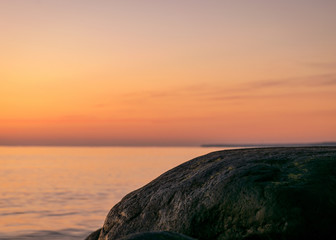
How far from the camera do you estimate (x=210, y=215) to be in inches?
203

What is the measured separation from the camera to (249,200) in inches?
193

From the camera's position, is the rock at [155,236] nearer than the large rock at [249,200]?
Yes

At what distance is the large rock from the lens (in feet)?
15.5

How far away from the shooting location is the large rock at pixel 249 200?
473 centimetres

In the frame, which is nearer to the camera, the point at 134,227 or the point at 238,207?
the point at 238,207

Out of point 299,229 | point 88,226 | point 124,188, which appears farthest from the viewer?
point 124,188

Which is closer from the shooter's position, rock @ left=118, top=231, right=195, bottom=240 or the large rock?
rock @ left=118, top=231, right=195, bottom=240

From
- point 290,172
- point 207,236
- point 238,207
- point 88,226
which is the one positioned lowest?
point 88,226

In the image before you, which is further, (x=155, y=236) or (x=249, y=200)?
(x=249, y=200)

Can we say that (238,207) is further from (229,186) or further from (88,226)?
(88,226)

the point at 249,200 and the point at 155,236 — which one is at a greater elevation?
the point at 249,200

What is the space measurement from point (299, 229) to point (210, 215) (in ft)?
3.50

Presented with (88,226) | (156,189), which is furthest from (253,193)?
(88,226)

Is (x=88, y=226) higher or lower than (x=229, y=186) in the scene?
lower
